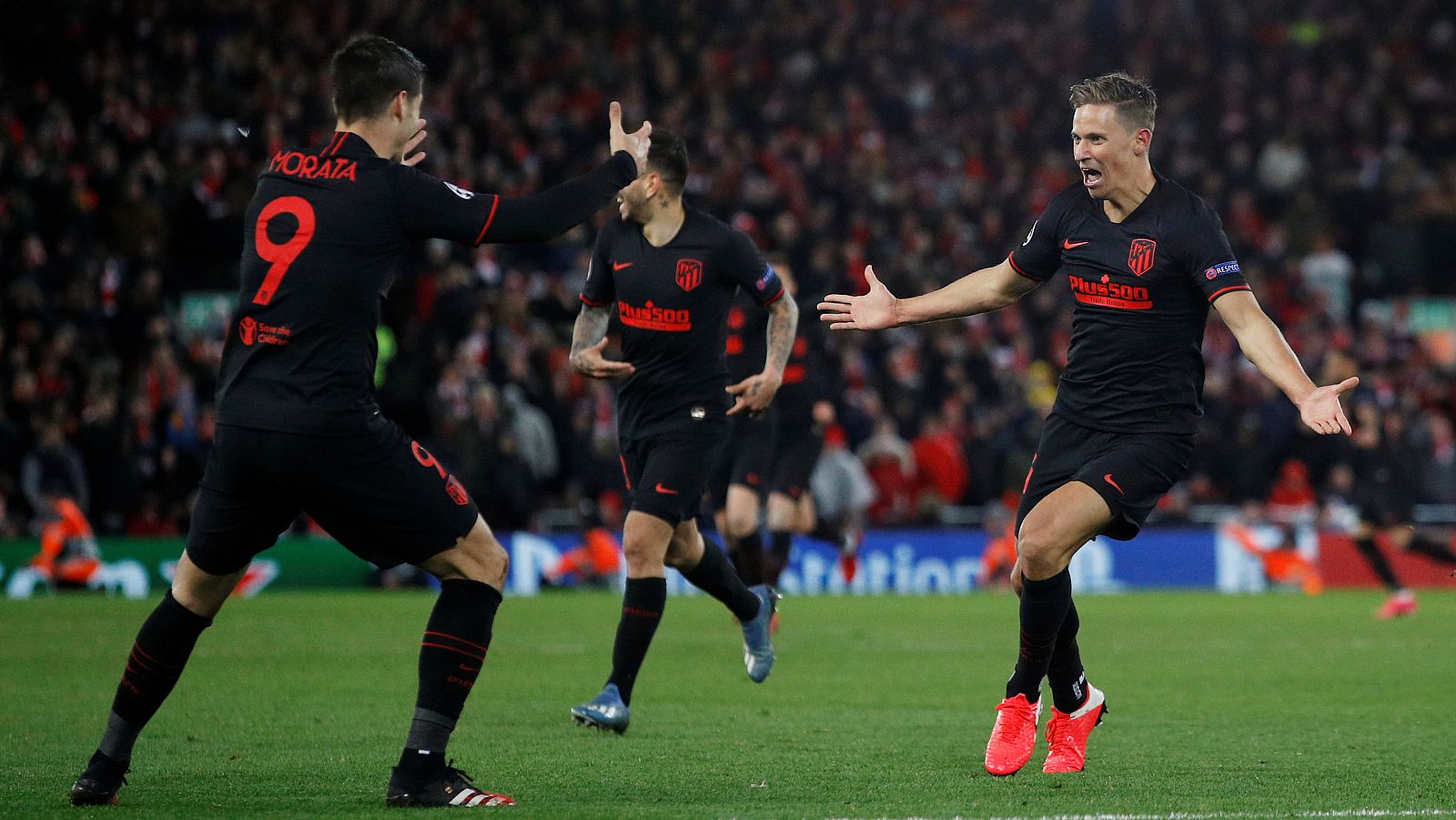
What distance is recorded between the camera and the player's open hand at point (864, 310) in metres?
6.79

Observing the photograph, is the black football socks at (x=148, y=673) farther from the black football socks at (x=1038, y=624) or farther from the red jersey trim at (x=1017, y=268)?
the red jersey trim at (x=1017, y=268)

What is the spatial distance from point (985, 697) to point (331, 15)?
15.9 m

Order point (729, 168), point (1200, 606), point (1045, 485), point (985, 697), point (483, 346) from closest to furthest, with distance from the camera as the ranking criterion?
1. point (1045, 485)
2. point (985, 697)
3. point (1200, 606)
4. point (483, 346)
5. point (729, 168)

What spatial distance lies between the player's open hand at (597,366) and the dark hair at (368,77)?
279 centimetres

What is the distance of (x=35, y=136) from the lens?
60.6 ft

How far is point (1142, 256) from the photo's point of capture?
6547 mm

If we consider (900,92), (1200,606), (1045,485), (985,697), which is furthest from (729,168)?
(1045,485)

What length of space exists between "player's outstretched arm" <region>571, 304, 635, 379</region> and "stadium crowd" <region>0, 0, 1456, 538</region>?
14.0 feet

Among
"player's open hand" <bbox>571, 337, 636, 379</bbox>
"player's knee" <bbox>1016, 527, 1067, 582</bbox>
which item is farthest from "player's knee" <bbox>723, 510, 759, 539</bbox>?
"player's knee" <bbox>1016, 527, 1067, 582</bbox>

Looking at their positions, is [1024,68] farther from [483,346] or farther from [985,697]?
[985,697]

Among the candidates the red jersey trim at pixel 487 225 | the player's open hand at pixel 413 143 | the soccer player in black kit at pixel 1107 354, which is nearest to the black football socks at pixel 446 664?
the red jersey trim at pixel 487 225

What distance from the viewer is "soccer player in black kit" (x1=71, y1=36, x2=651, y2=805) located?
5398mm

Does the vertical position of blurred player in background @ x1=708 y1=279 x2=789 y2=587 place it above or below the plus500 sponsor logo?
below

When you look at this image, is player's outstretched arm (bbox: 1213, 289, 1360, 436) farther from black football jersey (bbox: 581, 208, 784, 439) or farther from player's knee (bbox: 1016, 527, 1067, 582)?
black football jersey (bbox: 581, 208, 784, 439)
